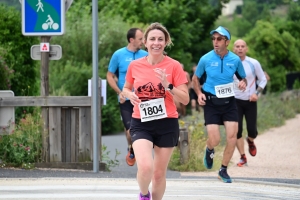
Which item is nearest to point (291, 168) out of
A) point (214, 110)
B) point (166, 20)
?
point (214, 110)

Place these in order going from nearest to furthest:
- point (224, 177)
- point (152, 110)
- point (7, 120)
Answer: point (152, 110), point (224, 177), point (7, 120)

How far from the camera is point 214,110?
38.5 ft

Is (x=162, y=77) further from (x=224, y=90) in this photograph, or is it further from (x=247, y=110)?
(x=247, y=110)

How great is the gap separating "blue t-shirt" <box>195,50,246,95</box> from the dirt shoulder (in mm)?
1997

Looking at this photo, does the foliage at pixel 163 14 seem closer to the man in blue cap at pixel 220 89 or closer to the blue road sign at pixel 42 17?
the blue road sign at pixel 42 17

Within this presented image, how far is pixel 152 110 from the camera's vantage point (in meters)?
8.20

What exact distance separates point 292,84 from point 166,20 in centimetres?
1623

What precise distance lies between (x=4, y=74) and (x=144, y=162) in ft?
20.6

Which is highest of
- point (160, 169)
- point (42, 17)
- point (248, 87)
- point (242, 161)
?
point (42, 17)

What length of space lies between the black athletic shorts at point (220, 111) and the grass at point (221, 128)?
7.37 ft

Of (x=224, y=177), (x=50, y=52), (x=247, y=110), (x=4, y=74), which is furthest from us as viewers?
(x=247, y=110)

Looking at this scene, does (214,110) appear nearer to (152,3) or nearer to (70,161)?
(70,161)

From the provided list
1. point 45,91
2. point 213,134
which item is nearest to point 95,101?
point 45,91

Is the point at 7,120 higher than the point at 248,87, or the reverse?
the point at 248,87
